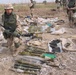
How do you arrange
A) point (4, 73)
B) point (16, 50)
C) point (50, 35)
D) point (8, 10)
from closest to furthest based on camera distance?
point (4, 73) < point (8, 10) < point (16, 50) < point (50, 35)

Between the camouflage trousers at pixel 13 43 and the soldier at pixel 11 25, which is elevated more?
the soldier at pixel 11 25

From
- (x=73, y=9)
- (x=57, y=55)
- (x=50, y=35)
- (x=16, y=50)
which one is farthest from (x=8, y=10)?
(x=73, y=9)

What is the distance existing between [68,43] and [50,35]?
2.04 meters

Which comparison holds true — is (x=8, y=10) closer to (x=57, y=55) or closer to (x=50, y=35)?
(x=57, y=55)

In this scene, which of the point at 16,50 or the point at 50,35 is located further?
the point at 50,35

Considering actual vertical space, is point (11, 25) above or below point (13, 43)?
above

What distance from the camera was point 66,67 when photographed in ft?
22.3

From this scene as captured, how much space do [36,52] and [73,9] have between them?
15.5 feet

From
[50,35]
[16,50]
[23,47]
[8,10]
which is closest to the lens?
[8,10]

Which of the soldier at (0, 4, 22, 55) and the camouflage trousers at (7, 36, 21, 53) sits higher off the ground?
the soldier at (0, 4, 22, 55)

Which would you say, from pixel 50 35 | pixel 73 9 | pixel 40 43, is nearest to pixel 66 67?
pixel 40 43

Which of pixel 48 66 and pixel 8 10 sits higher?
pixel 8 10

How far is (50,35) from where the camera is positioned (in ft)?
35.2

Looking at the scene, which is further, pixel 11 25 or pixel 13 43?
pixel 13 43
